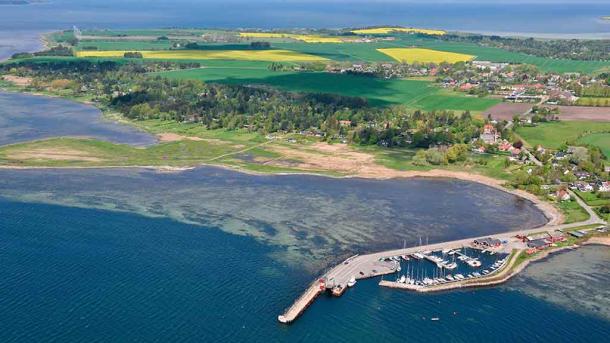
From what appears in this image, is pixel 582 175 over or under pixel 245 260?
over

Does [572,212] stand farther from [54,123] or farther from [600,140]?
[54,123]

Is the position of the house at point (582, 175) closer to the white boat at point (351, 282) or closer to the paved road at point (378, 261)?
the paved road at point (378, 261)

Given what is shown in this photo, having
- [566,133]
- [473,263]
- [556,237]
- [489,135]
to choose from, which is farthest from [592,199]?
[566,133]

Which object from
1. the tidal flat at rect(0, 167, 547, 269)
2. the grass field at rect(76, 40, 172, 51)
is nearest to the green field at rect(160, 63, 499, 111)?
the grass field at rect(76, 40, 172, 51)

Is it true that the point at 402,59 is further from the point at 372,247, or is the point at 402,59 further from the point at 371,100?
the point at 372,247

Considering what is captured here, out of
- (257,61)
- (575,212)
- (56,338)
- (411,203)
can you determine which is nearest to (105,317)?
(56,338)

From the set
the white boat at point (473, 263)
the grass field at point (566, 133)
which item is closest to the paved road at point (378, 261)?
A: the white boat at point (473, 263)
